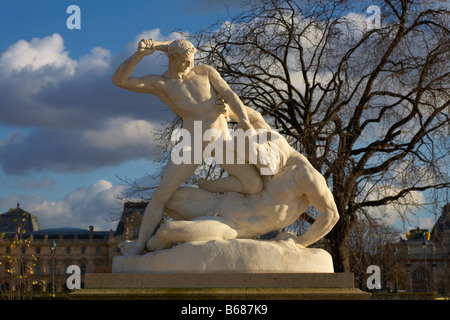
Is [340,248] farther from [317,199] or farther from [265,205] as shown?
[265,205]

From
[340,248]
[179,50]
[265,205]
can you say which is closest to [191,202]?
[265,205]

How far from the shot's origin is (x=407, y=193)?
1490cm

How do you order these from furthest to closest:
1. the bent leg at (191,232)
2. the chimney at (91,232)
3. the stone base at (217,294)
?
1. the chimney at (91,232)
2. the bent leg at (191,232)
3. the stone base at (217,294)

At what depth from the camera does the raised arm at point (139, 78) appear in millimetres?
8117

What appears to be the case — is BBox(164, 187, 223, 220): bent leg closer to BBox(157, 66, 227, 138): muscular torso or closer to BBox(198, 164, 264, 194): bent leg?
BBox(198, 164, 264, 194): bent leg

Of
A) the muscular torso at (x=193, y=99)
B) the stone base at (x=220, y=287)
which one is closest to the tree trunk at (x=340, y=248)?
the muscular torso at (x=193, y=99)

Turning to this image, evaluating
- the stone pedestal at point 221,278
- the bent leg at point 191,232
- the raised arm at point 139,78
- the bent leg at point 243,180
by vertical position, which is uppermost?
the raised arm at point 139,78

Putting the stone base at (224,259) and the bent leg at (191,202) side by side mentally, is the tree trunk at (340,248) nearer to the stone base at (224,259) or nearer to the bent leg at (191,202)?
the bent leg at (191,202)

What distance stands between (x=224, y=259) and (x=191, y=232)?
506 mm

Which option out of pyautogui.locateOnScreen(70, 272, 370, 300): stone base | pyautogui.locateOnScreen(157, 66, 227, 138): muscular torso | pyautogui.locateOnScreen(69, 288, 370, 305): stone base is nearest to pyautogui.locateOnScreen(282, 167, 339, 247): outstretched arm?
pyautogui.locateOnScreen(70, 272, 370, 300): stone base

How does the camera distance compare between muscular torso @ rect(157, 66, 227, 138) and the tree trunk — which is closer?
muscular torso @ rect(157, 66, 227, 138)

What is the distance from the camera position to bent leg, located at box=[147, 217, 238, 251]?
761 cm
